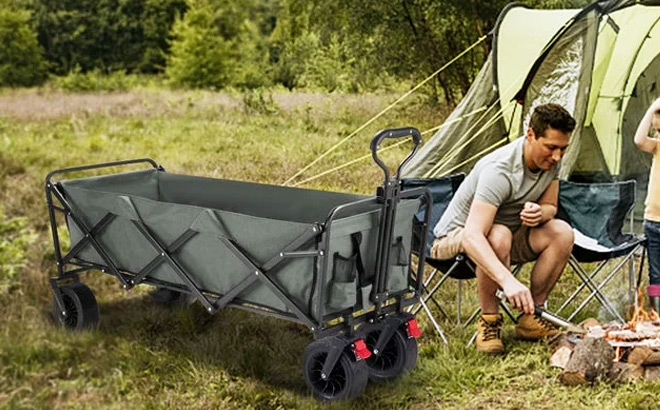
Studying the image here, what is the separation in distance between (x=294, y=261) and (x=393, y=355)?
1.74 feet

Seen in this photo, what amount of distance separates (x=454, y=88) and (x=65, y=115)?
4752 mm

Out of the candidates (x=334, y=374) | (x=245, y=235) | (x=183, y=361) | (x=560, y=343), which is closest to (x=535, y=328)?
(x=560, y=343)

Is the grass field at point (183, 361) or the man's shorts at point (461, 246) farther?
the man's shorts at point (461, 246)

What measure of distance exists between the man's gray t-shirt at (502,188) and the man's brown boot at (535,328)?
0.35 meters

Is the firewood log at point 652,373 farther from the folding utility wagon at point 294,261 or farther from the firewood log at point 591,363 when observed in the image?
the folding utility wagon at point 294,261

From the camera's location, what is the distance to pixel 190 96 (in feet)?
36.9

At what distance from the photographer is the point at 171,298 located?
3.79m

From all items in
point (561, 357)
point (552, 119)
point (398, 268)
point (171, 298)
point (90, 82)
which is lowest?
point (90, 82)

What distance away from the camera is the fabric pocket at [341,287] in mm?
2652

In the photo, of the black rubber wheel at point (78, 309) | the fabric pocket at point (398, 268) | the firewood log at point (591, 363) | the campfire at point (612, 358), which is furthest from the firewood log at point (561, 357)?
the black rubber wheel at point (78, 309)

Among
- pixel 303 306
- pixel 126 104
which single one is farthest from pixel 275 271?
pixel 126 104

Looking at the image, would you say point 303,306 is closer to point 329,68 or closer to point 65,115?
point 65,115

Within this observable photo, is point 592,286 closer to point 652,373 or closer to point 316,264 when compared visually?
point 652,373

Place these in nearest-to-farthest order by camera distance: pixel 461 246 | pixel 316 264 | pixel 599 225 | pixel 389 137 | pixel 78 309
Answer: pixel 316 264 → pixel 389 137 → pixel 461 246 → pixel 78 309 → pixel 599 225
